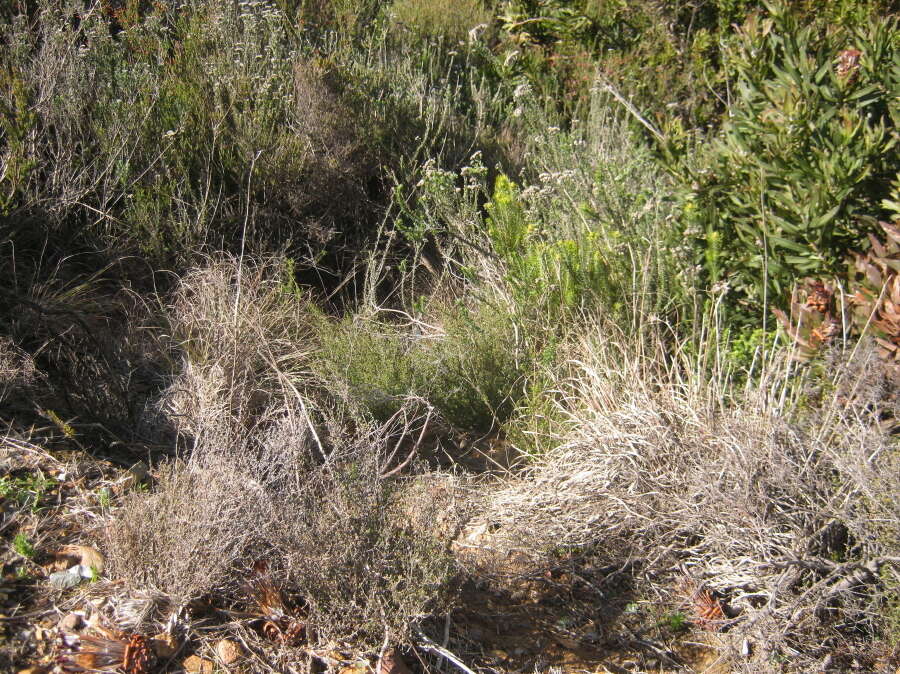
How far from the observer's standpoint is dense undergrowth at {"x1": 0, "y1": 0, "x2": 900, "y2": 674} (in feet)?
7.89

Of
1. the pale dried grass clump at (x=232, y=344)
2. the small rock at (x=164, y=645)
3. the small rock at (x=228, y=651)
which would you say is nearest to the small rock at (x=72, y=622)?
the small rock at (x=164, y=645)

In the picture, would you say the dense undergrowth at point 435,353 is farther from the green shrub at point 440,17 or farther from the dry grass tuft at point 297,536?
the green shrub at point 440,17

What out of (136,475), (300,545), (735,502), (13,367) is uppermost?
(735,502)

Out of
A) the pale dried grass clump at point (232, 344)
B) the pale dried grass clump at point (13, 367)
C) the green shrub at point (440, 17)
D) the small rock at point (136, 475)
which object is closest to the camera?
the small rock at point (136, 475)

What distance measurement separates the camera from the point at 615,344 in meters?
3.38

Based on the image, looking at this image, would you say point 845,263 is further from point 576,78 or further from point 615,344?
point 576,78

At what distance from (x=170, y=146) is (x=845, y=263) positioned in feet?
11.2

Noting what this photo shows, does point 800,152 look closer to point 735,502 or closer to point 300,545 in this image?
point 735,502

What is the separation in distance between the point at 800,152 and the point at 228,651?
109 inches

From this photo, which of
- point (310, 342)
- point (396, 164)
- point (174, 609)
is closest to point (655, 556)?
point (174, 609)

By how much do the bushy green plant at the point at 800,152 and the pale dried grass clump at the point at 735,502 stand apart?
2.02 feet

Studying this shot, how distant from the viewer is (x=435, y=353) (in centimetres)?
370

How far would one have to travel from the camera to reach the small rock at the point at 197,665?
2.18 metres

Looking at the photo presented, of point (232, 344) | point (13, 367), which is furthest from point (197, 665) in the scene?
point (232, 344)
